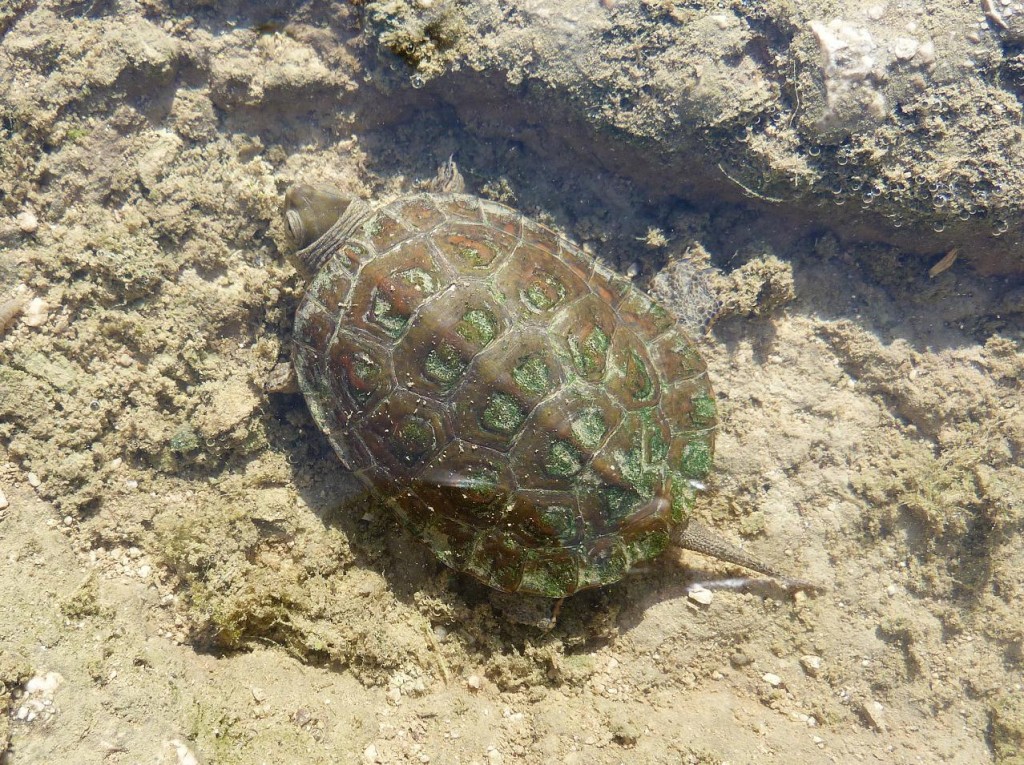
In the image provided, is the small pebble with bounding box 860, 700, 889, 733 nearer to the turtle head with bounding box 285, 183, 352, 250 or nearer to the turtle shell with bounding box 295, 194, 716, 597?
the turtle shell with bounding box 295, 194, 716, 597

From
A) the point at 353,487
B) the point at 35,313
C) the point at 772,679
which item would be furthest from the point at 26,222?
the point at 772,679

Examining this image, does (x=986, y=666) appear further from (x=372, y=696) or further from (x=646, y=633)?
(x=372, y=696)

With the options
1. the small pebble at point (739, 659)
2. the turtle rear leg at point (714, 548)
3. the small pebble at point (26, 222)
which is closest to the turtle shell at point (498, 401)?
the turtle rear leg at point (714, 548)

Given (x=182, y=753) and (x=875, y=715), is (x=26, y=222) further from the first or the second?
(x=875, y=715)

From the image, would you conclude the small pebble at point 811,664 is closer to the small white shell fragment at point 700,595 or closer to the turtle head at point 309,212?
the small white shell fragment at point 700,595

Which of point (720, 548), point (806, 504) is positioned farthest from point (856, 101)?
point (720, 548)

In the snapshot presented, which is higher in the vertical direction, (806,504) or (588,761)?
(806,504)
